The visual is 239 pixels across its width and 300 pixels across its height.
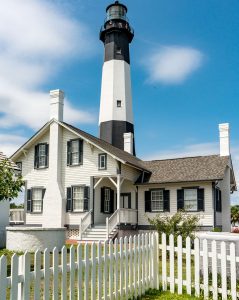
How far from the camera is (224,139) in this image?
78.7 ft

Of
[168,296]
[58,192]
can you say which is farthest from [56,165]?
[168,296]

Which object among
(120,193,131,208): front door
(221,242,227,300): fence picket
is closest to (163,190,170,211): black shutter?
(120,193,131,208): front door

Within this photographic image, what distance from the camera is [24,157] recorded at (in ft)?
85.3

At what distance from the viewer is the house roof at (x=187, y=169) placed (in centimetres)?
2205

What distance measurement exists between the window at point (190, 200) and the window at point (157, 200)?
1.66 m

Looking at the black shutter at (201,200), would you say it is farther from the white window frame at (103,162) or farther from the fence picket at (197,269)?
the fence picket at (197,269)

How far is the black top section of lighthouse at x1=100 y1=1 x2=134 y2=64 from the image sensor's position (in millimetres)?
33750

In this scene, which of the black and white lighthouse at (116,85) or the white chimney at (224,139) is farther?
the black and white lighthouse at (116,85)

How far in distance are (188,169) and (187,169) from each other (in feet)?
0.24

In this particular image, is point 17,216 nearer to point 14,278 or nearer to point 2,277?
point 14,278

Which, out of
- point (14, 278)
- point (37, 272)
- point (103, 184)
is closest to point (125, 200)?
point (103, 184)

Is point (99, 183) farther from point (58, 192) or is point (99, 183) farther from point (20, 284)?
point (20, 284)

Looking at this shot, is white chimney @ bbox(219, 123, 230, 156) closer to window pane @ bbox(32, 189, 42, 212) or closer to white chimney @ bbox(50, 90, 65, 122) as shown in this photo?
white chimney @ bbox(50, 90, 65, 122)

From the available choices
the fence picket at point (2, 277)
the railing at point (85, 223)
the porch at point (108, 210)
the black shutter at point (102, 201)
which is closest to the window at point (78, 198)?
the porch at point (108, 210)
